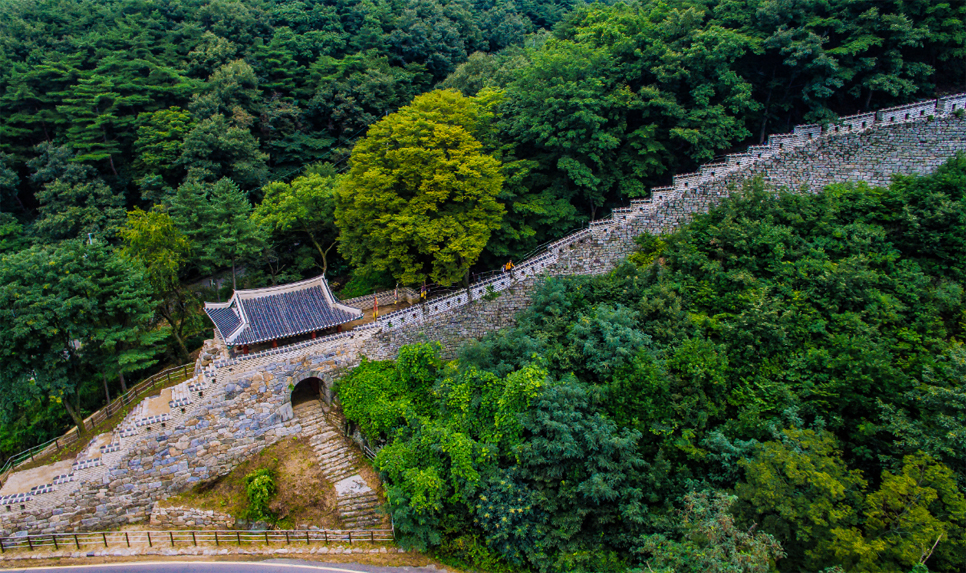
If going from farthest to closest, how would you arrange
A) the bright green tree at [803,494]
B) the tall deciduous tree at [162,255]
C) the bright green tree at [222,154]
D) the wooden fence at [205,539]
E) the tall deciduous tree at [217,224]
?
the bright green tree at [222,154]
the tall deciduous tree at [217,224]
the tall deciduous tree at [162,255]
the wooden fence at [205,539]
the bright green tree at [803,494]

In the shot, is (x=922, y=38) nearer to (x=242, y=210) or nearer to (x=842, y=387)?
(x=842, y=387)

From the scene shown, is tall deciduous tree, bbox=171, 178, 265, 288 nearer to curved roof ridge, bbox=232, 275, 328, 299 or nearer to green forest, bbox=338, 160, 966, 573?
curved roof ridge, bbox=232, 275, 328, 299

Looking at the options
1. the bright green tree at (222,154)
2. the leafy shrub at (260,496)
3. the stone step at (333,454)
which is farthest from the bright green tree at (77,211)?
the stone step at (333,454)

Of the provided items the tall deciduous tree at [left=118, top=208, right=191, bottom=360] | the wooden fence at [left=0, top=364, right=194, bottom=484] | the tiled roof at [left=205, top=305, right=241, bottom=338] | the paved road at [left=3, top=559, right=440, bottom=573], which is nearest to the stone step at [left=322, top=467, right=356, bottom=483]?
the paved road at [left=3, top=559, right=440, bottom=573]

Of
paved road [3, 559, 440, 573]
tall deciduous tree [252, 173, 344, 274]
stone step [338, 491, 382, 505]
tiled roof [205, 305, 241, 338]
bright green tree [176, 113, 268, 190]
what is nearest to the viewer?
paved road [3, 559, 440, 573]

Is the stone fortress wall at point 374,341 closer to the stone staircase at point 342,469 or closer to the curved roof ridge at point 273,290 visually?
the stone staircase at point 342,469

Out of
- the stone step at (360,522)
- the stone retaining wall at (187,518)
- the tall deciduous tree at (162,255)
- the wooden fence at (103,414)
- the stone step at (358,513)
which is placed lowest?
the stone step at (360,522)
